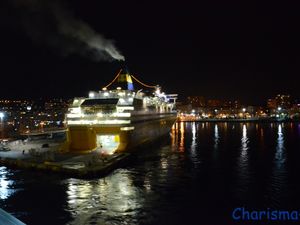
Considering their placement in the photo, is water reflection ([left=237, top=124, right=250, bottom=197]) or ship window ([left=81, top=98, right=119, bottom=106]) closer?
water reflection ([left=237, top=124, right=250, bottom=197])

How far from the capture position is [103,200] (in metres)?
22.9

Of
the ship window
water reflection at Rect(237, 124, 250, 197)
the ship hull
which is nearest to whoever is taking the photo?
water reflection at Rect(237, 124, 250, 197)

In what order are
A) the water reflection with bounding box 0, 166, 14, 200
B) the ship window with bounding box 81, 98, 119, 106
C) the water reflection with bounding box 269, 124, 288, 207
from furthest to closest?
the ship window with bounding box 81, 98, 119, 106, the water reflection with bounding box 0, 166, 14, 200, the water reflection with bounding box 269, 124, 288, 207

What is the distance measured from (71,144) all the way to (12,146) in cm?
1185

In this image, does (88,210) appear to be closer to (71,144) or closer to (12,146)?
(71,144)

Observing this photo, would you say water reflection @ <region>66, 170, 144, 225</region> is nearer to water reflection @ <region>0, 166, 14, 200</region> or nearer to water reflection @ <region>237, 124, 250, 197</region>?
water reflection @ <region>0, 166, 14, 200</region>

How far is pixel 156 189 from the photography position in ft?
85.0

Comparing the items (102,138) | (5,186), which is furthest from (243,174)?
(5,186)

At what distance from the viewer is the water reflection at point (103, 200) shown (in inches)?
771

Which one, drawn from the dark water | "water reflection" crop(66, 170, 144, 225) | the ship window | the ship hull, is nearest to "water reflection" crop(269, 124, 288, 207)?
the dark water

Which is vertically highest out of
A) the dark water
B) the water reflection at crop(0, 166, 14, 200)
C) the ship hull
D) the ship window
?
the ship window

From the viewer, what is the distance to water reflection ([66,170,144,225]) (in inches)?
771

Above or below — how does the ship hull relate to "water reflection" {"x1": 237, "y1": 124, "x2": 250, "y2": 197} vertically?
above

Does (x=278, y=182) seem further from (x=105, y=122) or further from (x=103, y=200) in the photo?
(x=105, y=122)
